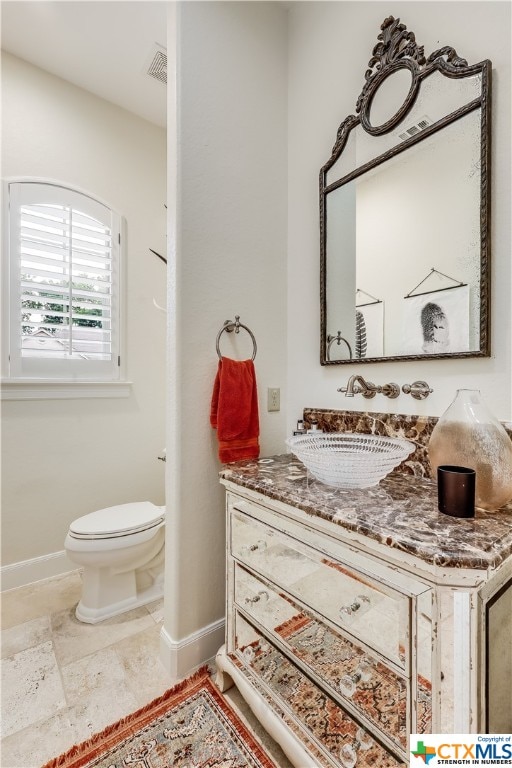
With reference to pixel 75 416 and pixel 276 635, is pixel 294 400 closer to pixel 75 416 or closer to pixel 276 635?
pixel 276 635

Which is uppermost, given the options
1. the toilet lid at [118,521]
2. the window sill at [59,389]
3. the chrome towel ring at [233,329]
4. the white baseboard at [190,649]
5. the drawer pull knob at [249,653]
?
the chrome towel ring at [233,329]

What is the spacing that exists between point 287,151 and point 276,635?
2.01 metres

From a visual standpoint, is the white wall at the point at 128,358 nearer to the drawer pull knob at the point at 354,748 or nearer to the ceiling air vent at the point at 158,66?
the ceiling air vent at the point at 158,66

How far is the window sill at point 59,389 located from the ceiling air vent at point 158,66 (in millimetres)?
1837

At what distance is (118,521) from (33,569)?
712 millimetres

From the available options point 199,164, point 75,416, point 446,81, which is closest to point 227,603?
point 75,416

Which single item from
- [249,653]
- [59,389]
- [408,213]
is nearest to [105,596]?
[249,653]

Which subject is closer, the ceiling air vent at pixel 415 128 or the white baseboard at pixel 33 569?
the ceiling air vent at pixel 415 128

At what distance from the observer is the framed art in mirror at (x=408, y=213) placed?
106 cm

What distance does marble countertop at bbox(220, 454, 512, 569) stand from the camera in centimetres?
65

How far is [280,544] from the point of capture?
39.8 inches

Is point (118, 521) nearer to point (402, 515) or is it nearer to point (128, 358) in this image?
point (128, 358)

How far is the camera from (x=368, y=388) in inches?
51.8

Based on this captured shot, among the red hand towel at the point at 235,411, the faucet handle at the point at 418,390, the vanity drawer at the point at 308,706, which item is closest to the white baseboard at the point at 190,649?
the vanity drawer at the point at 308,706
